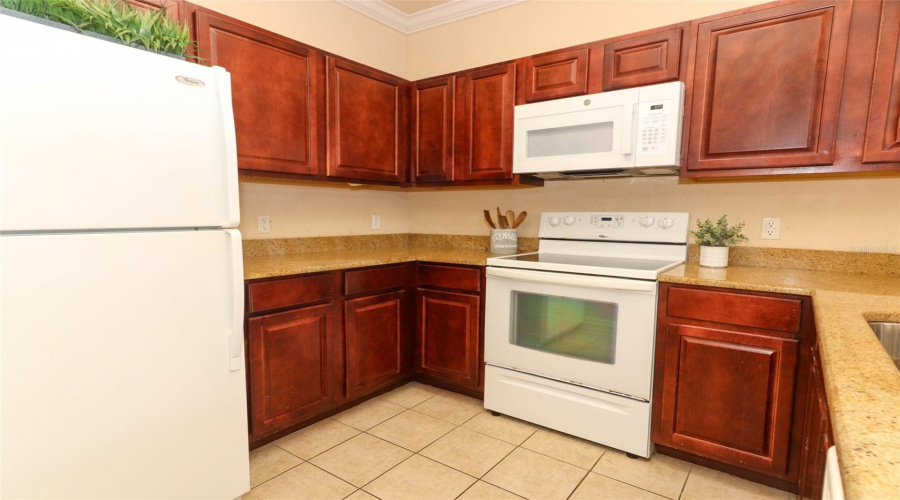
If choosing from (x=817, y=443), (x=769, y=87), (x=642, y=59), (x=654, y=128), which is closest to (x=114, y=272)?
(x=817, y=443)

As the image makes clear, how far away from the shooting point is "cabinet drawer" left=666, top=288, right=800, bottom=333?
1.61m

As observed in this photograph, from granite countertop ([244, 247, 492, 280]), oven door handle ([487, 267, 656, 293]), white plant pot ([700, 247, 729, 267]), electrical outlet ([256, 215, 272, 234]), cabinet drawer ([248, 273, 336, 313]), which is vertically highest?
electrical outlet ([256, 215, 272, 234])

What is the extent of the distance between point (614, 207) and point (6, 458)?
2.64m

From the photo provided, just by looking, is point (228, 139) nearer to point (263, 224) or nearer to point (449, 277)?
point (263, 224)

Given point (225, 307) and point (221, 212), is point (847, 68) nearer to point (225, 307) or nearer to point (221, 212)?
point (221, 212)

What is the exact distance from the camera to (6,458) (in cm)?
109

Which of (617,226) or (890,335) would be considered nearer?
(890,335)

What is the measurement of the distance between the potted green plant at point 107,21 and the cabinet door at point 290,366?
1.07 metres

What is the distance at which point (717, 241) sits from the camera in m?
2.09

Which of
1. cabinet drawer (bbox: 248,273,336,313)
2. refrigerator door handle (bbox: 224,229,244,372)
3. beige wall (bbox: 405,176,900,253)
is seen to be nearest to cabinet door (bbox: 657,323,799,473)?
beige wall (bbox: 405,176,900,253)

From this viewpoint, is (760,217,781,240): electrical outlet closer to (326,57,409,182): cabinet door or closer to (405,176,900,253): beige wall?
(405,176,900,253): beige wall

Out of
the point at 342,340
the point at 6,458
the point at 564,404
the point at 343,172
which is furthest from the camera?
the point at 343,172

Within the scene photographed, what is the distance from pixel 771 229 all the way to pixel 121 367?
272 cm

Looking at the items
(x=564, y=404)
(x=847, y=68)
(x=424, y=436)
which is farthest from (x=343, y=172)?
(x=847, y=68)
